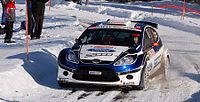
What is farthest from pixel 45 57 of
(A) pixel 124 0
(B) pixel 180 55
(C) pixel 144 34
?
(A) pixel 124 0

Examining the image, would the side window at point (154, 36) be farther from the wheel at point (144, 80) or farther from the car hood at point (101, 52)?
the wheel at point (144, 80)

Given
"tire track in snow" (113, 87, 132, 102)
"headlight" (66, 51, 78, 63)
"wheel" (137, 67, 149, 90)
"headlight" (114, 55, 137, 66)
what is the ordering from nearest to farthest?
"tire track in snow" (113, 87, 132, 102) < "headlight" (114, 55, 137, 66) < "wheel" (137, 67, 149, 90) < "headlight" (66, 51, 78, 63)

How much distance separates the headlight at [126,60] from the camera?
1041 centimetres

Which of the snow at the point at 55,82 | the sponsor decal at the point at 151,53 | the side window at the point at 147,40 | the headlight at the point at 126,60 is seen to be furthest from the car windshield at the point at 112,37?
the snow at the point at 55,82

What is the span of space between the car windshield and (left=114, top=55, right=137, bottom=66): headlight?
73 cm

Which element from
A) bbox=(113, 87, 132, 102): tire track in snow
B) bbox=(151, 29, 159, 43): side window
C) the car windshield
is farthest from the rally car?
bbox=(151, 29, 159, 43): side window

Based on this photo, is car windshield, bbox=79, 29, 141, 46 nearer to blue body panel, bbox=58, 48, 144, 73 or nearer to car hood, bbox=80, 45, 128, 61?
car hood, bbox=80, 45, 128, 61

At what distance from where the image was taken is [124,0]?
60.4 meters

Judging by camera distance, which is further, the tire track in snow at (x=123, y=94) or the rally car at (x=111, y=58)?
the rally car at (x=111, y=58)

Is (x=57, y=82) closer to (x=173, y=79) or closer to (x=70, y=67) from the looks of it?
(x=70, y=67)

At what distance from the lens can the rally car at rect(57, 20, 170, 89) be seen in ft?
33.9

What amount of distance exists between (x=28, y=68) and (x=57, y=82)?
0.94 metres

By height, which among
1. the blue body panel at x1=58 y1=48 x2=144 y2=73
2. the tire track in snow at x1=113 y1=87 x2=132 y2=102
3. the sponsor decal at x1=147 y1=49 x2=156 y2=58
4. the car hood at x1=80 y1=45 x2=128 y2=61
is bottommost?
the tire track in snow at x1=113 y1=87 x2=132 y2=102

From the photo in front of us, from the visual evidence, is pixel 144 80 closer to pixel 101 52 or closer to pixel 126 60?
pixel 126 60
